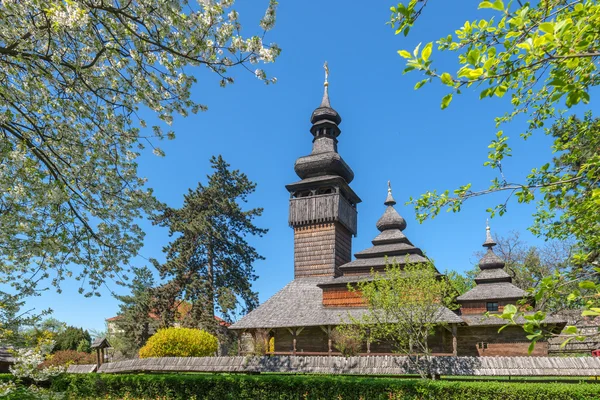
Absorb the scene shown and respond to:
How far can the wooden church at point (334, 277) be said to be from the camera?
75.6 ft

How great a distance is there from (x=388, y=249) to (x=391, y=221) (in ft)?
9.18

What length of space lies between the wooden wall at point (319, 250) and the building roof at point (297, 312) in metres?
1.60

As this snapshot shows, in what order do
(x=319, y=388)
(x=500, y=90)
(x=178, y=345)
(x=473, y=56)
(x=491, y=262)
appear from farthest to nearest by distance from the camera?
(x=491, y=262), (x=178, y=345), (x=319, y=388), (x=500, y=90), (x=473, y=56)

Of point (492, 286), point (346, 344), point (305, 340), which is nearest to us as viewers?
point (346, 344)

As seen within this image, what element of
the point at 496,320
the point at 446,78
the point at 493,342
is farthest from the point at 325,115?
the point at 446,78

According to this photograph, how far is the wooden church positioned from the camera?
2303 cm

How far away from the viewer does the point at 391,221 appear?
28.7 metres

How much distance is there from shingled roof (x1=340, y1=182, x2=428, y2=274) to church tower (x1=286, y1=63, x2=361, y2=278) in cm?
307

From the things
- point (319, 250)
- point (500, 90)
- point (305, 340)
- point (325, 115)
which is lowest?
point (305, 340)

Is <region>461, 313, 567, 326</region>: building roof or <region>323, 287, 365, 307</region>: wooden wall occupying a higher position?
<region>323, 287, 365, 307</region>: wooden wall

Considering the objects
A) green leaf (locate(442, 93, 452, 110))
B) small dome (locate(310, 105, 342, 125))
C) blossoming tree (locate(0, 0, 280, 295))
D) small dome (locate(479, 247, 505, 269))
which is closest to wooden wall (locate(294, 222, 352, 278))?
small dome (locate(310, 105, 342, 125))

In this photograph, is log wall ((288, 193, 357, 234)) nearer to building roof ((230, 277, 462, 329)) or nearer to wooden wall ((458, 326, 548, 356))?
building roof ((230, 277, 462, 329))

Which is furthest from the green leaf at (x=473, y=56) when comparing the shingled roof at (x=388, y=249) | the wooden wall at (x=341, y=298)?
the wooden wall at (x=341, y=298)

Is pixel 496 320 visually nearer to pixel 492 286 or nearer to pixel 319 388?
pixel 492 286
